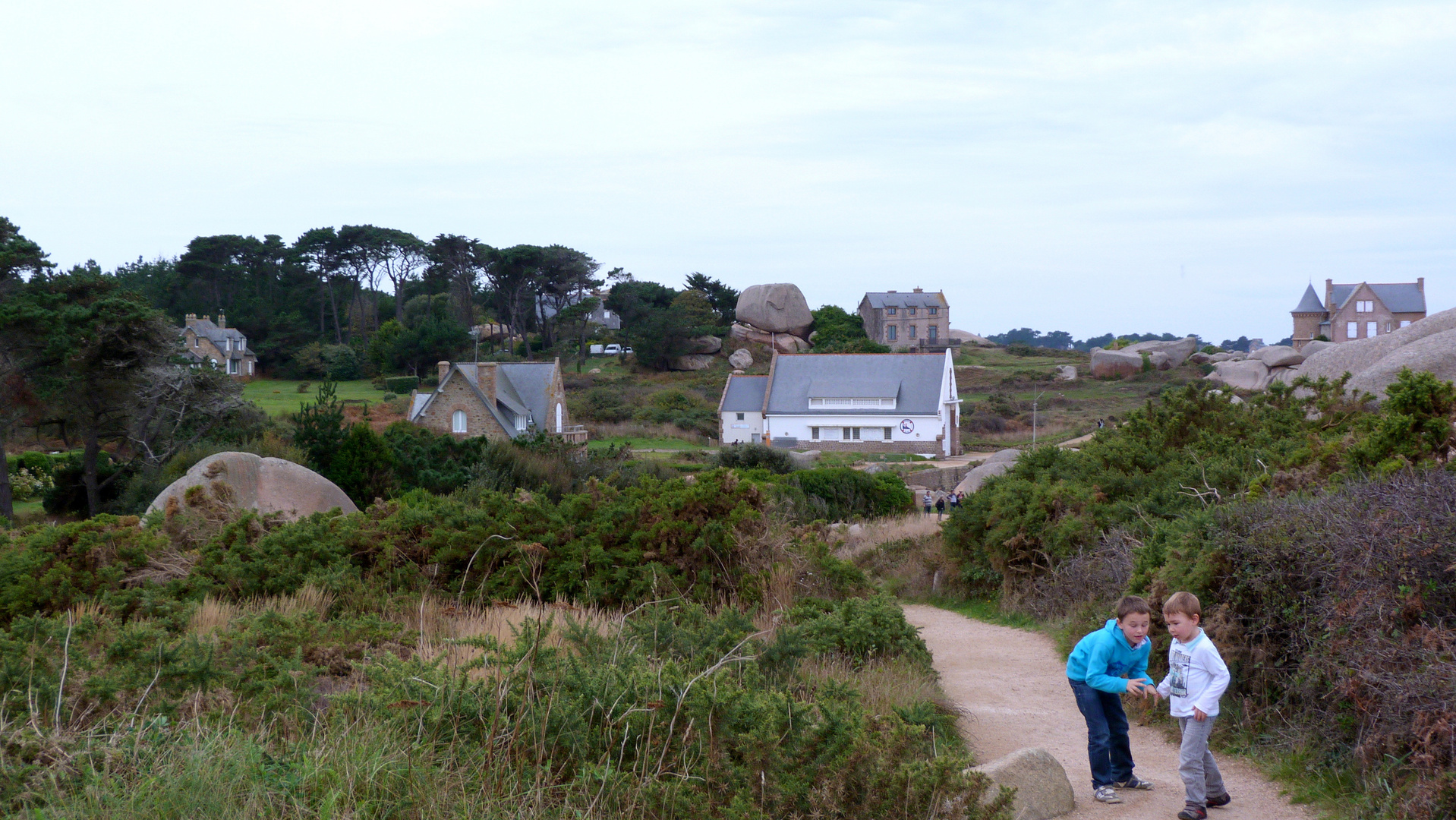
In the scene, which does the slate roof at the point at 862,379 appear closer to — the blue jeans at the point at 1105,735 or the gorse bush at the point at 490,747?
the blue jeans at the point at 1105,735

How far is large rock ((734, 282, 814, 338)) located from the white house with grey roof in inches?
1149

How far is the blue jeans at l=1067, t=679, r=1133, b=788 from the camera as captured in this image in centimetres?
560

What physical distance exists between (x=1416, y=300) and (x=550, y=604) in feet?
249

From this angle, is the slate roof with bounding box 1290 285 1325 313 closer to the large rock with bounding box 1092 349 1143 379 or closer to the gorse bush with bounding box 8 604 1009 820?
the large rock with bounding box 1092 349 1143 379

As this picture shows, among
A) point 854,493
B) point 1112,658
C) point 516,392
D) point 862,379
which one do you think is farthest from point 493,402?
point 1112,658

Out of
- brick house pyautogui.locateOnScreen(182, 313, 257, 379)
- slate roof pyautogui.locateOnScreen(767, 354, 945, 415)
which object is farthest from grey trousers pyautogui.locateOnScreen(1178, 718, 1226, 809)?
brick house pyautogui.locateOnScreen(182, 313, 257, 379)

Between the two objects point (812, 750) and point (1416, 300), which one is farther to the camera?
point (1416, 300)

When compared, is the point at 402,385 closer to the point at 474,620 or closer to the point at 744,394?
the point at 744,394

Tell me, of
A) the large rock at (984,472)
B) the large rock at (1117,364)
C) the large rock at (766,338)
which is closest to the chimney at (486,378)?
the large rock at (984,472)

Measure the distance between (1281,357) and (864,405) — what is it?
73.4 ft

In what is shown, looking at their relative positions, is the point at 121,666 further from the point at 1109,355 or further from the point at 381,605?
Answer: the point at 1109,355

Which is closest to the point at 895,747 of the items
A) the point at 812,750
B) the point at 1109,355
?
the point at 812,750

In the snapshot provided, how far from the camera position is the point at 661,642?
614cm

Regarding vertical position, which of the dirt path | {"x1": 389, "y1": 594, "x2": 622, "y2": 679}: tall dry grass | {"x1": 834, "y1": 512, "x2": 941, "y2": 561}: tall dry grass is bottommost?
{"x1": 834, "y1": 512, "x2": 941, "y2": 561}: tall dry grass
